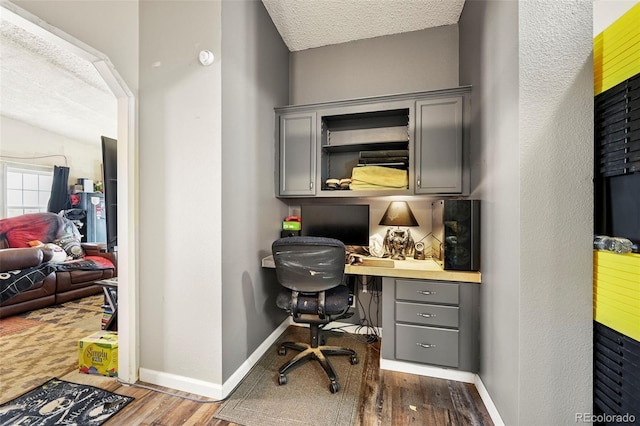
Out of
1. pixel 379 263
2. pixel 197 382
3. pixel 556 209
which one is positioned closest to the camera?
pixel 556 209

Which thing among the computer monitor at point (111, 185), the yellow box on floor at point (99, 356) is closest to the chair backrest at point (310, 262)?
the computer monitor at point (111, 185)

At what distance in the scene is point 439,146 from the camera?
2061 mm

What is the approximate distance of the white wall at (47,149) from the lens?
4203 mm

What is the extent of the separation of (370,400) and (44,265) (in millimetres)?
4156

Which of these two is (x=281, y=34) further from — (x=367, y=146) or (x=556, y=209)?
(x=556, y=209)

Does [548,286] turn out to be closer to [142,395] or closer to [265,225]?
[265,225]

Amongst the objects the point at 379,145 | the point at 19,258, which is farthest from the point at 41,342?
the point at 379,145

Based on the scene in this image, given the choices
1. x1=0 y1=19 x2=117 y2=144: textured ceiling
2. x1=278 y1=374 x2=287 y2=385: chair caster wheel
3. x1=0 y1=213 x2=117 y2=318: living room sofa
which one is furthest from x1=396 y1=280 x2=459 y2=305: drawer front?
x1=0 y1=213 x2=117 y2=318: living room sofa

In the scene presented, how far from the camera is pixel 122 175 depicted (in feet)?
5.67

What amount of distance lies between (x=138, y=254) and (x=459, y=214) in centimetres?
232

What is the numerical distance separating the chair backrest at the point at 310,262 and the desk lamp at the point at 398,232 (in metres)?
0.83

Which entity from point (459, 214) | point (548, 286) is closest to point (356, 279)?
point (459, 214)

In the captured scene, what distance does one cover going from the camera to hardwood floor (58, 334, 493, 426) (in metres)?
1.45

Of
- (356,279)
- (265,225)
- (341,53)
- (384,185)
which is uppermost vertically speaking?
(341,53)
